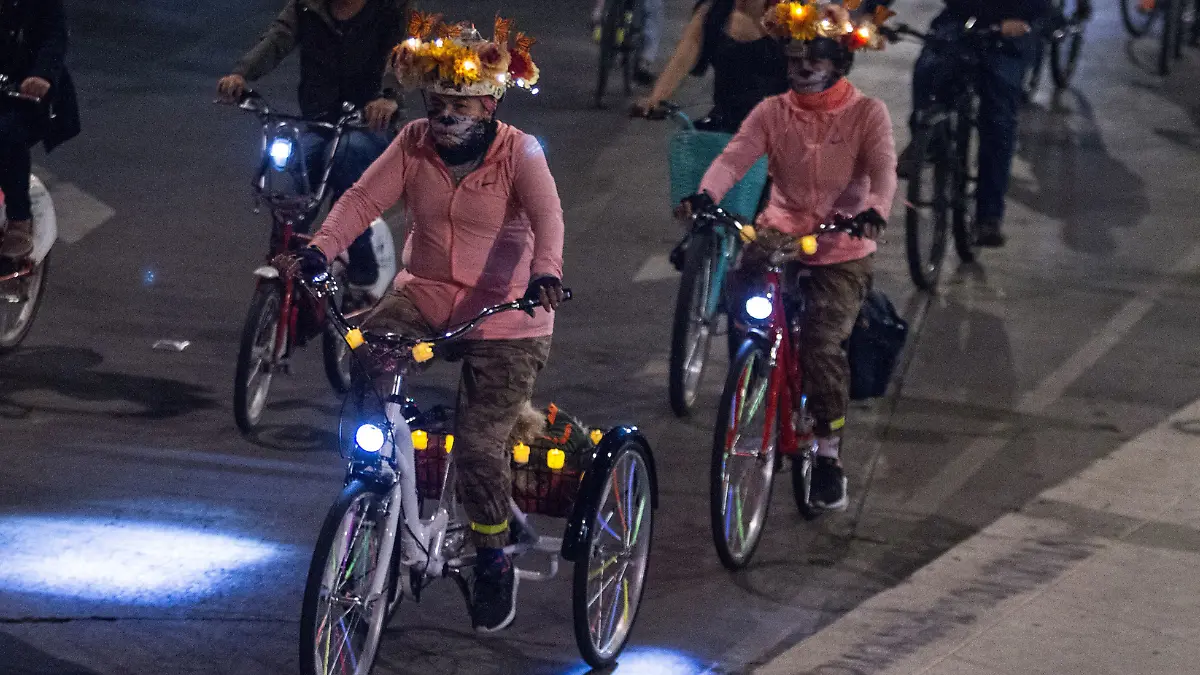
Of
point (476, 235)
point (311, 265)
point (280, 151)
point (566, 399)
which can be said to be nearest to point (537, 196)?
point (476, 235)

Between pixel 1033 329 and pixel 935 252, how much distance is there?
3.24 feet

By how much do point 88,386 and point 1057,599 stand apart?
4308mm

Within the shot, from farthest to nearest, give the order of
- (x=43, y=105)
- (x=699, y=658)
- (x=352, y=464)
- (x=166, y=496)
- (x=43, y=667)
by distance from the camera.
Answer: (x=43, y=105) < (x=166, y=496) < (x=699, y=658) < (x=43, y=667) < (x=352, y=464)

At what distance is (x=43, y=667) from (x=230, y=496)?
5.10ft

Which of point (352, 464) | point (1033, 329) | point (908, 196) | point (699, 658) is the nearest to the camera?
point (352, 464)

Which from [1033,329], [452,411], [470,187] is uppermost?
[470,187]

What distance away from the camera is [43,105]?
7758mm

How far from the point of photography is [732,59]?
812cm

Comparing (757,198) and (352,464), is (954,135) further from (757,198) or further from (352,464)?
(352,464)

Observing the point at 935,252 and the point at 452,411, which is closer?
the point at 452,411

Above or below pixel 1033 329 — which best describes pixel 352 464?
above

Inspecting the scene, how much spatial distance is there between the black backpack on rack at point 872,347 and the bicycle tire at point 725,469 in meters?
0.45

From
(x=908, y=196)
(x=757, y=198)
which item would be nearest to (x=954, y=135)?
(x=908, y=196)

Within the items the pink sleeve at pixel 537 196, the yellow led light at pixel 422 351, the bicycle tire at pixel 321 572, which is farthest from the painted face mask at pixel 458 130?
the bicycle tire at pixel 321 572
